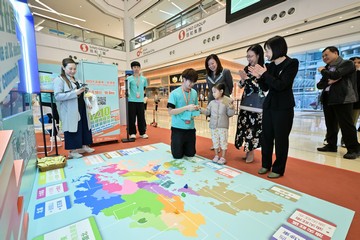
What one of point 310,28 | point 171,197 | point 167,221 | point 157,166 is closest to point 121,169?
point 157,166

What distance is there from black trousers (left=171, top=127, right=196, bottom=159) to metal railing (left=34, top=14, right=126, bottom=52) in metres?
8.14

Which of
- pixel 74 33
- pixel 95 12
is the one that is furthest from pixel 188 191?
pixel 95 12

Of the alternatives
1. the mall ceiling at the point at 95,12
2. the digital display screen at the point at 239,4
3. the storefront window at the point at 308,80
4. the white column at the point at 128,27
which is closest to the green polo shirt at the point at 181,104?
the digital display screen at the point at 239,4

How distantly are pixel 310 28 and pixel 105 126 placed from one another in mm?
5063

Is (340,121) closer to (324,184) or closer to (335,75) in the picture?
(335,75)

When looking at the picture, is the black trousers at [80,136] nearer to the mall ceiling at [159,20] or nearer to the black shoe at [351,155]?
the black shoe at [351,155]

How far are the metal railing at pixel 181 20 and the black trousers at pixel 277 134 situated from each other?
5.24 m

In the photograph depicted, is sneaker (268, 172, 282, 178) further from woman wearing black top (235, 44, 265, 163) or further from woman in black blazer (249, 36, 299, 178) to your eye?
woman wearing black top (235, 44, 265, 163)

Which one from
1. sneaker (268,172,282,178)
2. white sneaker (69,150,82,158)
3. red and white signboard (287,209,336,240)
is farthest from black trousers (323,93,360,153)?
white sneaker (69,150,82,158)

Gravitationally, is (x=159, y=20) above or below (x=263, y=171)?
above

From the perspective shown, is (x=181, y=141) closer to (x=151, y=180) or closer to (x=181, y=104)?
(x=181, y=104)

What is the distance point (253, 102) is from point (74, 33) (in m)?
9.73

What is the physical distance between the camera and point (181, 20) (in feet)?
24.0

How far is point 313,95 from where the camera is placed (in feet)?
32.1
